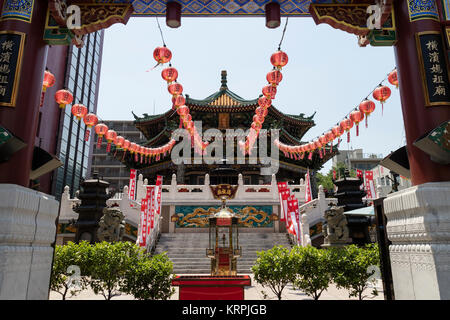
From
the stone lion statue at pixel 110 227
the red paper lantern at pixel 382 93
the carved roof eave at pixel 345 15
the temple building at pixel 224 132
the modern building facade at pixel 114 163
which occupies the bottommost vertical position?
the stone lion statue at pixel 110 227

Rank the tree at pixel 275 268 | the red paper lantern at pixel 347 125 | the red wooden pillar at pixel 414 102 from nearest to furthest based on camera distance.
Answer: the red wooden pillar at pixel 414 102
the tree at pixel 275 268
the red paper lantern at pixel 347 125

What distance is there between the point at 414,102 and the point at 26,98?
14.8ft

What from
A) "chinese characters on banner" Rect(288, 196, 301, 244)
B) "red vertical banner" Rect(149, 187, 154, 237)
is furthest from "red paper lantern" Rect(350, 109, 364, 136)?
"red vertical banner" Rect(149, 187, 154, 237)

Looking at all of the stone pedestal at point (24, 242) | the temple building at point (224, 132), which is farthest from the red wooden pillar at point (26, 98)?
the temple building at point (224, 132)

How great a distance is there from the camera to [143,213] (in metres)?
12.3

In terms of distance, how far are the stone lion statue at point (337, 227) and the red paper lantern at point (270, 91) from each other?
450cm

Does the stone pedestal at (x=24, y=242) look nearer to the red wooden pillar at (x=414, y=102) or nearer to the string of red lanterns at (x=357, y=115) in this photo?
the red wooden pillar at (x=414, y=102)

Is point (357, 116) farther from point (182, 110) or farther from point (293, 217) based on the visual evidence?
→ point (182, 110)

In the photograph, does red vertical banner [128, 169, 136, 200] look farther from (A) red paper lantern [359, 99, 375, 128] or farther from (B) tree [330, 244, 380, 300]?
(B) tree [330, 244, 380, 300]

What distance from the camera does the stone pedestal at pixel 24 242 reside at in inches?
112

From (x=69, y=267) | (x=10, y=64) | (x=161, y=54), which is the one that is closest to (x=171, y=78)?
(x=161, y=54)

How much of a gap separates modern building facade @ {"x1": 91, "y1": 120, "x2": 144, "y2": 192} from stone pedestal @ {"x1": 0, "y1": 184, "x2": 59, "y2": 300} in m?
44.9

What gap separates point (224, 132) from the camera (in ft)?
73.1

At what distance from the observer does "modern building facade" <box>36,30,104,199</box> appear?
23.2 meters
